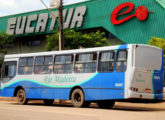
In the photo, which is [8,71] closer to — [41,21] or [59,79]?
[59,79]

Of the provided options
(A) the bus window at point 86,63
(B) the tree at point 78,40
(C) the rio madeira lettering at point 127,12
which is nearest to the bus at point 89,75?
(A) the bus window at point 86,63

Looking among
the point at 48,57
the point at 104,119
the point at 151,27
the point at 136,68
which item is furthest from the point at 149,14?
the point at 104,119

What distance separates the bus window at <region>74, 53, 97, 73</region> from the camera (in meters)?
17.8

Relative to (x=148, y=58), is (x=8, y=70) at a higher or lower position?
lower

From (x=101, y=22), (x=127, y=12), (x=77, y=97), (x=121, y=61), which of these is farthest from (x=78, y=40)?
(x=121, y=61)

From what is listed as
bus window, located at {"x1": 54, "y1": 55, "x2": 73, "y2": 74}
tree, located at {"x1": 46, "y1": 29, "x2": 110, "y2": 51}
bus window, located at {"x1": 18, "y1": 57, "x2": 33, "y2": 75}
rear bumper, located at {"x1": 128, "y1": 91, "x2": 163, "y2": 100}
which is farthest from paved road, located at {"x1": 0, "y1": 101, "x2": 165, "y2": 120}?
tree, located at {"x1": 46, "y1": 29, "x2": 110, "y2": 51}

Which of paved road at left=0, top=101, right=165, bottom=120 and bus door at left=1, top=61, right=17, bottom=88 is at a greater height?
bus door at left=1, top=61, right=17, bottom=88

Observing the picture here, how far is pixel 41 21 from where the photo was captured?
49.1 metres

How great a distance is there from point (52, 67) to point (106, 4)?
78.5ft

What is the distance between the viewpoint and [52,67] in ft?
65.2

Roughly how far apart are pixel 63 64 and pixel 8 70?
4911 millimetres

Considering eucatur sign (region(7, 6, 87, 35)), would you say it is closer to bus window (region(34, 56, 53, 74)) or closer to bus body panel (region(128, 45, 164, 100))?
bus window (region(34, 56, 53, 74))

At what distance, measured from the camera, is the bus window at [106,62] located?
16938 mm

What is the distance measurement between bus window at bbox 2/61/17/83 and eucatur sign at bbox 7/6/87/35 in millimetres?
22587
